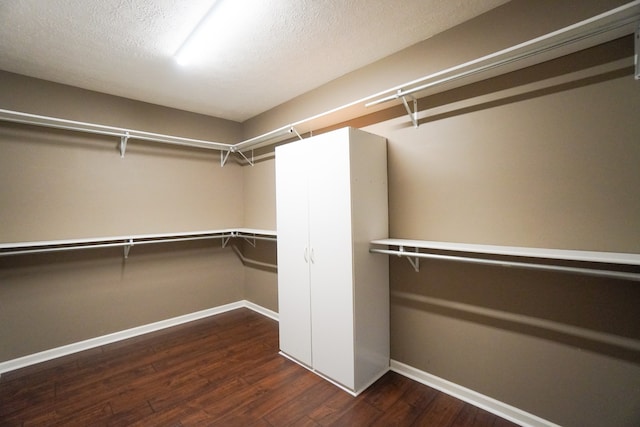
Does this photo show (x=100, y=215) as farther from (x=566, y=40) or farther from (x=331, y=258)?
(x=566, y=40)

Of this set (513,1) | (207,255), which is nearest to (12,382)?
(207,255)

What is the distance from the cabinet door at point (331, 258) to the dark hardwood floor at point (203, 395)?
10.6 inches

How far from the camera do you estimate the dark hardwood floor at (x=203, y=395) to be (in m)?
1.89

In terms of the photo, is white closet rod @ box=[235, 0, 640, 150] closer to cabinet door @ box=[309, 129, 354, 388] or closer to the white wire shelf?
cabinet door @ box=[309, 129, 354, 388]

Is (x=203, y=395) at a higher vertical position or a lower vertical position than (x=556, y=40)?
lower

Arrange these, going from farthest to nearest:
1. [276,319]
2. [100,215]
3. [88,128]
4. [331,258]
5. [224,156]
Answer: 1. [224,156]
2. [276,319]
3. [100,215]
4. [88,128]
5. [331,258]

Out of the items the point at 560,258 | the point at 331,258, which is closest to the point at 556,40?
the point at 560,258

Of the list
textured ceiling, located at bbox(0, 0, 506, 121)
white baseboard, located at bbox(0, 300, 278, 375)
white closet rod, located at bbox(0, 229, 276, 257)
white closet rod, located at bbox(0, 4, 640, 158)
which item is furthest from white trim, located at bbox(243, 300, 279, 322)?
textured ceiling, located at bbox(0, 0, 506, 121)

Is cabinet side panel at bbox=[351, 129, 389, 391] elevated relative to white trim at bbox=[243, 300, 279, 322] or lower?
elevated

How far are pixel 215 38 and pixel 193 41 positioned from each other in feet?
0.60

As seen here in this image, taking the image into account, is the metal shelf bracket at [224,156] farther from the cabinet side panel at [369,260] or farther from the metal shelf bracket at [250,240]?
the cabinet side panel at [369,260]

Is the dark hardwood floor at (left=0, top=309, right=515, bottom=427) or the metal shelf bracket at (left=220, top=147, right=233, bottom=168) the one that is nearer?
the dark hardwood floor at (left=0, top=309, right=515, bottom=427)

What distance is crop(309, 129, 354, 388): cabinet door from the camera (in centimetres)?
212

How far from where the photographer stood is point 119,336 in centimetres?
311
